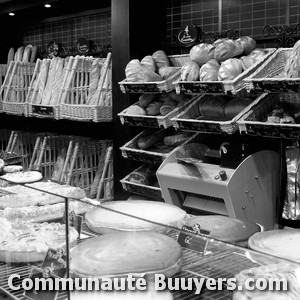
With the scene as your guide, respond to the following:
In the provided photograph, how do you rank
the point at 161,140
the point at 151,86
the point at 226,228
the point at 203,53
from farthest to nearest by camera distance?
the point at 161,140
the point at 151,86
the point at 203,53
the point at 226,228

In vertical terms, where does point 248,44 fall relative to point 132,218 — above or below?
above

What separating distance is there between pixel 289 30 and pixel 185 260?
2699 millimetres

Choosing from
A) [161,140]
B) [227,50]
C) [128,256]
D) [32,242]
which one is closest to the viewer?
[128,256]

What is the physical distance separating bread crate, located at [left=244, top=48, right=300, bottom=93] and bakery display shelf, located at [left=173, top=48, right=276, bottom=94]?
42 mm

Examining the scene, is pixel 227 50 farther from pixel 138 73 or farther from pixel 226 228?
pixel 226 228

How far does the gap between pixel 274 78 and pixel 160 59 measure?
50.9 inches

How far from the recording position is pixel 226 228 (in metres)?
1.69

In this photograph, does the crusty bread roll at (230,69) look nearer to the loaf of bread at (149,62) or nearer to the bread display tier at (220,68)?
the bread display tier at (220,68)

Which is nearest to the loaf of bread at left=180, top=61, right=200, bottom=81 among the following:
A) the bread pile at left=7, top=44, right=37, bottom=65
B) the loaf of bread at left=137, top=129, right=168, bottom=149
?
the loaf of bread at left=137, top=129, right=168, bottom=149

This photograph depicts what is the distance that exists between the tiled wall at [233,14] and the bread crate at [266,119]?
2.18 feet

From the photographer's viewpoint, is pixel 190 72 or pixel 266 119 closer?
pixel 266 119

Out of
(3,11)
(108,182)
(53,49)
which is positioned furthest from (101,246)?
(3,11)

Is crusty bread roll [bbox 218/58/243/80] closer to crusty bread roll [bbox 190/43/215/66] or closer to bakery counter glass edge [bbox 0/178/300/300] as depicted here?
crusty bread roll [bbox 190/43/215/66]

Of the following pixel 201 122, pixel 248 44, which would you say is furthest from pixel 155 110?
pixel 248 44
